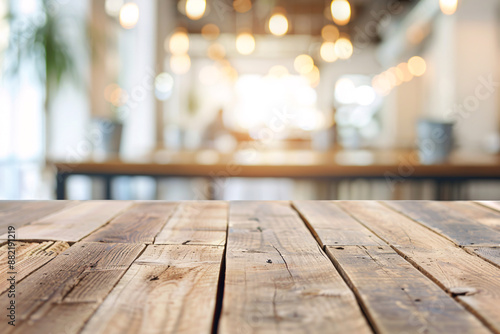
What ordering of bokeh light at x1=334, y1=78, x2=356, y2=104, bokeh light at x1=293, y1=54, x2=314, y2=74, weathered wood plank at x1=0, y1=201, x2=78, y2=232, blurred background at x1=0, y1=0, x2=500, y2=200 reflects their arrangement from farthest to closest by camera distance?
bokeh light at x1=334, y1=78, x2=356, y2=104, bokeh light at x1=293, y1=54, x2=314, y2=74, blurred background at x1=0, y1=0, x2=500, y2=200, weathered wood plank at x1=0, y1=201, x2=78, y2=232

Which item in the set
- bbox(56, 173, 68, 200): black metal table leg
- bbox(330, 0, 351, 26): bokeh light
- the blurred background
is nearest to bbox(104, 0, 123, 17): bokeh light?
the blurred background

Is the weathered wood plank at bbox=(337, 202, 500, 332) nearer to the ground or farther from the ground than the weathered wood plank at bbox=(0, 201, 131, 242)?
nearer to the ground

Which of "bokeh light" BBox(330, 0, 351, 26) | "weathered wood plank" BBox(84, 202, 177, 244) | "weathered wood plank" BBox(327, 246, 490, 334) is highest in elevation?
"bokeh light" BBox(330, 0, 351, 26)

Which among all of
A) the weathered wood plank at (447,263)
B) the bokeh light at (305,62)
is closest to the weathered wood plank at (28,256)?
the weathered wood plank at (447,263)

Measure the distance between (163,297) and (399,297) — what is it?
0.94 ft

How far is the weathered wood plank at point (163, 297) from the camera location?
468mm

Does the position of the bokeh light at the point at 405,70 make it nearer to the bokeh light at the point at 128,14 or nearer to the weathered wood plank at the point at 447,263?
the bokeh light at the point at 128,14

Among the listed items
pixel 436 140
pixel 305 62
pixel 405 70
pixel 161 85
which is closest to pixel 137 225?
pixel 436 140

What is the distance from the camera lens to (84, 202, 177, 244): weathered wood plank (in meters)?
0.87

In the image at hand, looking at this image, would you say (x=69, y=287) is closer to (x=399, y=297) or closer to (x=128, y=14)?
(x=399, y=297)

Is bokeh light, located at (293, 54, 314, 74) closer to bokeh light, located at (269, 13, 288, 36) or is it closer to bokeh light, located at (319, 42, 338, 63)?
bokeh light, located at (319, 42, 338, 63)

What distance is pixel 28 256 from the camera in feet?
2.44

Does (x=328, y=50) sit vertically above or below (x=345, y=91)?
below

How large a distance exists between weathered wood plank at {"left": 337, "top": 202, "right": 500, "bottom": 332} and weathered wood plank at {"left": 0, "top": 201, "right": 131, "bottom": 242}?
1.99 feet
